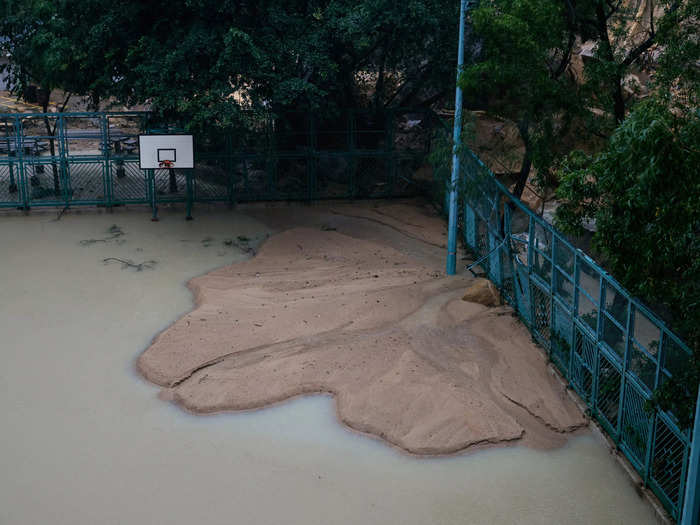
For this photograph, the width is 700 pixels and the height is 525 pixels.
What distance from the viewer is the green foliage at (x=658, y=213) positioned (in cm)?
617

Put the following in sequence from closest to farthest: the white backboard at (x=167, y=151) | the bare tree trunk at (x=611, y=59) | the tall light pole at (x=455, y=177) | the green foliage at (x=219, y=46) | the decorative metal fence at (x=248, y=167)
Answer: the bare tree trunk at (x=611, y=59), the tall light pole at (x=455, y=177), the green foliage at (x=219, y=46), the white backboard at (x=167, y=151), the decorative metal fence at (x=248, y=167)

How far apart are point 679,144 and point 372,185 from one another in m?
15.3

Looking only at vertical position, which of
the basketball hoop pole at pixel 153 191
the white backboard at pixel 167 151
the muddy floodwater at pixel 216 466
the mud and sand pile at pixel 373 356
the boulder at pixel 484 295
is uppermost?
the white backboard at pixel 167 151

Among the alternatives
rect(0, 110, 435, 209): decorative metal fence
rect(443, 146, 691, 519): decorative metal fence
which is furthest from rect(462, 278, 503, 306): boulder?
rect(0, 110, 435, 209): decorative metal fence

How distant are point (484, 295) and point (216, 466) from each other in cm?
573

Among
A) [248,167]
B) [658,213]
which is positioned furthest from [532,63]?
[248,167]

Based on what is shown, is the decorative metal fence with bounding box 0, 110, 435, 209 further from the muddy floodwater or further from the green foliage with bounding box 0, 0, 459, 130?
the muddy floodwater

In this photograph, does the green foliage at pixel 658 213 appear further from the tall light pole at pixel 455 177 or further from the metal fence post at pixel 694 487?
the tall light pole at pixel 455 177

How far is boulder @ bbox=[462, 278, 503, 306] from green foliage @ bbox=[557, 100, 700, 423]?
4955 millimetres

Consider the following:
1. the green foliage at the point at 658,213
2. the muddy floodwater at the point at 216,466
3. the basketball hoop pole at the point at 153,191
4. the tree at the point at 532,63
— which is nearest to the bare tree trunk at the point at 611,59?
the tree at the point at 532,63

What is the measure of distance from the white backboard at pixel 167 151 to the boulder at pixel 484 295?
8.69m

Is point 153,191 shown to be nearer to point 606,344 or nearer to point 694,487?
point 606,344

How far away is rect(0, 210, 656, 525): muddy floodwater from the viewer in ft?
26.9

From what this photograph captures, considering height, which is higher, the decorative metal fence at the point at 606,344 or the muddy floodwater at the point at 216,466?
the decorative metal fence at the point at 606,344
